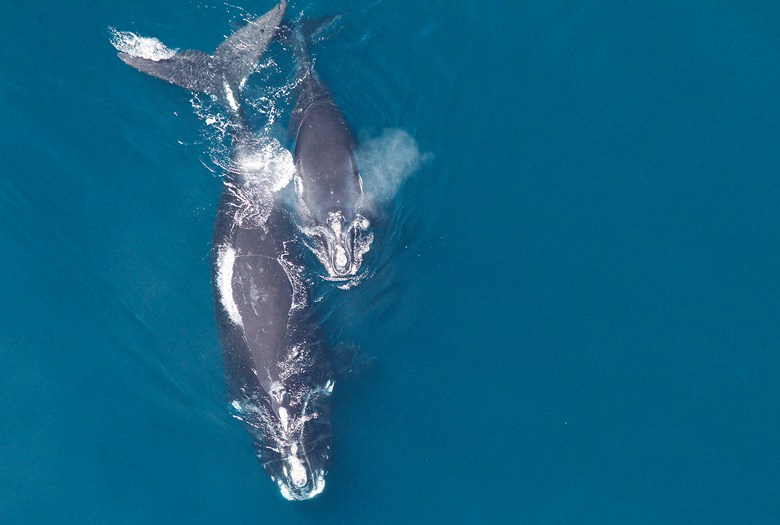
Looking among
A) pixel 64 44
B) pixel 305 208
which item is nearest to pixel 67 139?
pixel 64 44

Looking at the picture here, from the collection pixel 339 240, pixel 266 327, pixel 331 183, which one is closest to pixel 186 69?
pixel 331 183

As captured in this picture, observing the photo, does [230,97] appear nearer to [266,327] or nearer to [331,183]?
[331,183]

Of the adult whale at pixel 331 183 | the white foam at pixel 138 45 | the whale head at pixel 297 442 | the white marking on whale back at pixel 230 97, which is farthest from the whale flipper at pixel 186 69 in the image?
the whale head at pixel 297 442

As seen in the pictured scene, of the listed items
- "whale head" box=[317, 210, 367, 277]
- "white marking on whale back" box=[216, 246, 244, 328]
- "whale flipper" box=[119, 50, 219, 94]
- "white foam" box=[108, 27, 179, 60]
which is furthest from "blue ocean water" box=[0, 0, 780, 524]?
"whale head" box=[317, 210, 367, 277]

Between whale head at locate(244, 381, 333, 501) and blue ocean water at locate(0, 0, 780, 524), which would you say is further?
blue ocean water at locate(0, 0, 780, 524)

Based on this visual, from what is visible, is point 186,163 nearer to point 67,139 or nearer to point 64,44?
point 67,139

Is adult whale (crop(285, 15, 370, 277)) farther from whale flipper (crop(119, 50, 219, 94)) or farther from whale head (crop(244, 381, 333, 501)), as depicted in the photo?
whale head (crop(244, 381, 333, 501))
